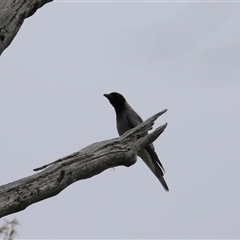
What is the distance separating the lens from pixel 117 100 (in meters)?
11.0

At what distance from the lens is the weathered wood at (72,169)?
4.74m

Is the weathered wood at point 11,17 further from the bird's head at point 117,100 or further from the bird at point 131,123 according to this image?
the bird's head at point 117,100

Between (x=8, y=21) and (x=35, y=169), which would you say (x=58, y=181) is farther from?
(x=8, y=21)

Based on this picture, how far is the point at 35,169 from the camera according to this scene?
16.6 feet

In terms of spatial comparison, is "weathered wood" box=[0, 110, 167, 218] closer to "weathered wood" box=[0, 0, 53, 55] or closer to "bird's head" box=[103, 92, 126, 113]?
"weathered wood" box=[0, 0, 53, 55]

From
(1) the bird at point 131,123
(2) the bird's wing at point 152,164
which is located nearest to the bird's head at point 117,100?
(1) the bird at point 131,123

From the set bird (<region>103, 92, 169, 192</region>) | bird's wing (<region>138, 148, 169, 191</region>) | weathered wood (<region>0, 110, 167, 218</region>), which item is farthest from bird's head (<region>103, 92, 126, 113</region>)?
weathered wood (<region>0, 110, 167, 218</region>)

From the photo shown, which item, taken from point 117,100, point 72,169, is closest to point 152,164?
point 117,100

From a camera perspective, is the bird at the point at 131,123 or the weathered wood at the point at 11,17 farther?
the bird at the point at 131,123

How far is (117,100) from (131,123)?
92 centimetres

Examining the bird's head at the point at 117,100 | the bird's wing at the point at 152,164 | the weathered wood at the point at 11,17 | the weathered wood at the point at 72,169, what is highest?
the bird's head at the point at 117,100

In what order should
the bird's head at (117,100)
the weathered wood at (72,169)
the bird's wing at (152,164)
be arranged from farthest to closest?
the bird's head at (117,100) → the bird's wing at (152,164) → the weathered wood at (72,169)

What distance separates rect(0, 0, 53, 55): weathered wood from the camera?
569cm

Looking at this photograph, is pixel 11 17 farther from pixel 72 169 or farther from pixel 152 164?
pixel 152 164
